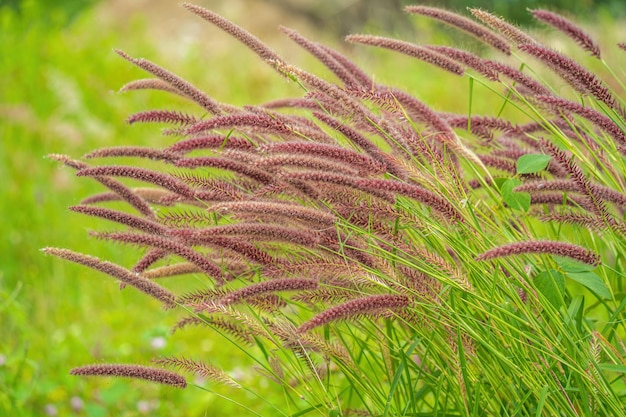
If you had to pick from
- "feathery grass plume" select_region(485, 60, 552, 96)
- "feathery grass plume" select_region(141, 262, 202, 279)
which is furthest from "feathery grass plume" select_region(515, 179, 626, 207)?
"feathery grass plume" select_region(141, 262, 202, 279)

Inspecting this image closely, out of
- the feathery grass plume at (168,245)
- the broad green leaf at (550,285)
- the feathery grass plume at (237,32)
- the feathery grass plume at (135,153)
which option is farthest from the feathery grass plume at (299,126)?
the broad green leaf at (550,285)

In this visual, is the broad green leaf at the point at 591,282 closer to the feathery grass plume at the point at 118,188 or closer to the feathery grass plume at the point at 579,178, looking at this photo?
the feathery grass plume at the point at 579,178

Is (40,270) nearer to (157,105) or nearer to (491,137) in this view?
(157,105)

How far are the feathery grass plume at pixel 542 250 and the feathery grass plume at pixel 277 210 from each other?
0.34 metres

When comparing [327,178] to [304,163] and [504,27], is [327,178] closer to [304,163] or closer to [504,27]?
[304,163]

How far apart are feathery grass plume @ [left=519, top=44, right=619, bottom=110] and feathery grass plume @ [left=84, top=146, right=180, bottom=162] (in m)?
0.87

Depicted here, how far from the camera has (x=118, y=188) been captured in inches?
87.0

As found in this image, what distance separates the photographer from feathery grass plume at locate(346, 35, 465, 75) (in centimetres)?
221

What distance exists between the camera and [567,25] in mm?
2252

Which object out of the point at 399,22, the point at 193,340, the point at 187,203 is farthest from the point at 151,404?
the point at 399,22

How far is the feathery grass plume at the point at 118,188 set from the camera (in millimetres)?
2170

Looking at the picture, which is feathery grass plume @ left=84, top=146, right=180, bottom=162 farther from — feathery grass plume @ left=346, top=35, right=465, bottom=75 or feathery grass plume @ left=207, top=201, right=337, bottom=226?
feathery grass plume @ left=346, top=35, right=465, bottom=75

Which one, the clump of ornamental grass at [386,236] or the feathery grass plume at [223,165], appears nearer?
the clump of ornamental grass at [386,236]

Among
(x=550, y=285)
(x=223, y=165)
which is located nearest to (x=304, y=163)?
(x=223, y=165)
